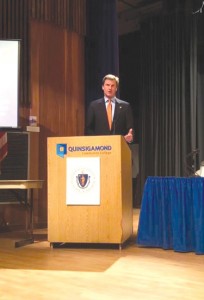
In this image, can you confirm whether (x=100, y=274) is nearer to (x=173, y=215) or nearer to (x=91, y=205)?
(x=91, y=205)

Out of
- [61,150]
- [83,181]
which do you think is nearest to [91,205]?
[83,181]

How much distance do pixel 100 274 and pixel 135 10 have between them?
5945mm

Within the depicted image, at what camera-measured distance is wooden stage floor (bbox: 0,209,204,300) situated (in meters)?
1.87

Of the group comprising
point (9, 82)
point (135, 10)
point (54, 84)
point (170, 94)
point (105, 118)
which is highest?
point (135, 10)

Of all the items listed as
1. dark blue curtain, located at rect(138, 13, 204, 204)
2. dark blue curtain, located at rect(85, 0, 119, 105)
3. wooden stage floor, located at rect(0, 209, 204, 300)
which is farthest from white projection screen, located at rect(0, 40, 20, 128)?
dark blue curtain, located at rect(138, 13, 204, 204)

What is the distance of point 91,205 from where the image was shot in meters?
2.98

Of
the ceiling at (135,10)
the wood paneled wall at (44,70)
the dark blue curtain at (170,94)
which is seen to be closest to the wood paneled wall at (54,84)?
the wood paneled wall at (44,70)

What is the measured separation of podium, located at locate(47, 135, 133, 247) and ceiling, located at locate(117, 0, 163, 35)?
4676 millimetres

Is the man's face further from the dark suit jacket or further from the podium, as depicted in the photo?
the podium

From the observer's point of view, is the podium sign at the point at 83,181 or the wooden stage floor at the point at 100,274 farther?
the podium sign at the point at 83,181

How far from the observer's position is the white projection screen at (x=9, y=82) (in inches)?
150

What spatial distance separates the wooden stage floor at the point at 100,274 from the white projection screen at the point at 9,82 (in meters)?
1.29

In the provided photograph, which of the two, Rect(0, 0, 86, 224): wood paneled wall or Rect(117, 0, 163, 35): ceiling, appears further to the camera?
Rect(117, 0, 163, 35): ceiling

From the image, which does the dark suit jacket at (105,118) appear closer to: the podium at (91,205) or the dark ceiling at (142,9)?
the podium at (91,205)
